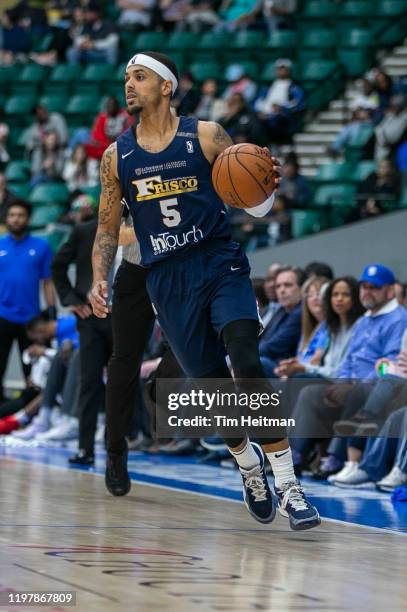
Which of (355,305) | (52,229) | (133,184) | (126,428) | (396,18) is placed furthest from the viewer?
(396,18)

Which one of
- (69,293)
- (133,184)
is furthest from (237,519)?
(69,293)

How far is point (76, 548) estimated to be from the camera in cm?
562

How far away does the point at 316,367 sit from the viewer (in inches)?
383

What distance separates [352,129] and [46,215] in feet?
→ 13.4

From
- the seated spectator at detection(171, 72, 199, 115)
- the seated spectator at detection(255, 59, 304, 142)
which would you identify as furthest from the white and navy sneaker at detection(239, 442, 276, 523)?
the seated spectator at detection(171, 72, 199, 115)

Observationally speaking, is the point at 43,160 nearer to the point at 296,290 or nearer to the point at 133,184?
the point at 296,290

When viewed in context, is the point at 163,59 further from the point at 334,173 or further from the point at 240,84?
the point at 240,84

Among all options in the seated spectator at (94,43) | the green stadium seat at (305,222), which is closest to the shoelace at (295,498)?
the green stadium seat at (305,222)

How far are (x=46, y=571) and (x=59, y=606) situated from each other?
2.24 ft

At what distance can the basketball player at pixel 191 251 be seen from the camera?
251 inches

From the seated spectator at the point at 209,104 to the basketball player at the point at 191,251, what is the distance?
10.8 metres

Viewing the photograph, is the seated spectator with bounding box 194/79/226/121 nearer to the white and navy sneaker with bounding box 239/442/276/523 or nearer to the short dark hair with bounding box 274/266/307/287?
the short dark hair with bounding box 274/266/307/287

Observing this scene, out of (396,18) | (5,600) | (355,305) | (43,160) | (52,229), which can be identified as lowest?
(5,600)

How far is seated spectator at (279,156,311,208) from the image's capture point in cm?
1412
